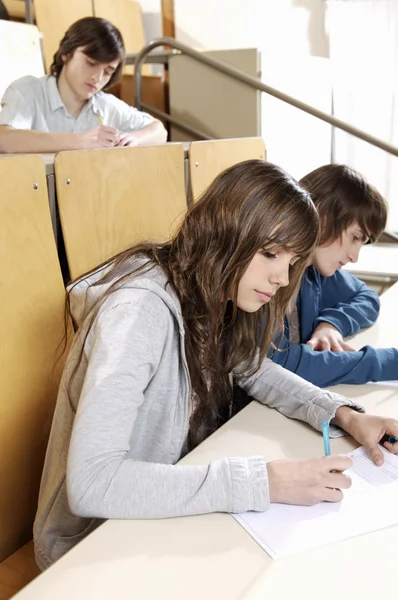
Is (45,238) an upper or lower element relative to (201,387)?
upper

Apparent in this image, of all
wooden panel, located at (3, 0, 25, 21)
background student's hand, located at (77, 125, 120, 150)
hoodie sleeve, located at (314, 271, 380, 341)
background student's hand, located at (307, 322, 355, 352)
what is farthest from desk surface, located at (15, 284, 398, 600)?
wooden panel, located at (3, 0, 25, 21)

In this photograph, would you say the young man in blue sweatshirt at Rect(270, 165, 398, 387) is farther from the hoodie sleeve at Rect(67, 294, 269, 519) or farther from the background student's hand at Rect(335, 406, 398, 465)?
the hoodie sleeve at Rect(67, 294, 269, 519)

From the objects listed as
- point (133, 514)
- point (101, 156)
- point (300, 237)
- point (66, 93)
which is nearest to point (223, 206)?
point (300, 237)

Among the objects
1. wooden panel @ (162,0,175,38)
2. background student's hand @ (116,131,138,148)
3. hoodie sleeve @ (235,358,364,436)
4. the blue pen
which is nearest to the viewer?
the blue pen

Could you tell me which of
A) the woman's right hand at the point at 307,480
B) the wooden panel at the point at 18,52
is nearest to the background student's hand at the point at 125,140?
the wooden panel at the point at 18,52

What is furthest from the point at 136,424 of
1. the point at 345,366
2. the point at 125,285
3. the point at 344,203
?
the point at 344,203

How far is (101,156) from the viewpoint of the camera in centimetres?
151

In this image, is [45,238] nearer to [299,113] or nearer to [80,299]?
[80,299]

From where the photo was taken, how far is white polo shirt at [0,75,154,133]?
2322 millimetres

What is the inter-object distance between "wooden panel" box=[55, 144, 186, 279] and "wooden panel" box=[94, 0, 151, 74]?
2.34m

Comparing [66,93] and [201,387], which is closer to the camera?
[201,387]

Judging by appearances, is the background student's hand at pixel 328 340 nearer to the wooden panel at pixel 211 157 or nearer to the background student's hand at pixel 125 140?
the wooden panel at pixel 211 157

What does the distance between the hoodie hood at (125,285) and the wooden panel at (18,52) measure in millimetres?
2093

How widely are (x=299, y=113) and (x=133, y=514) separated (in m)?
2.78
